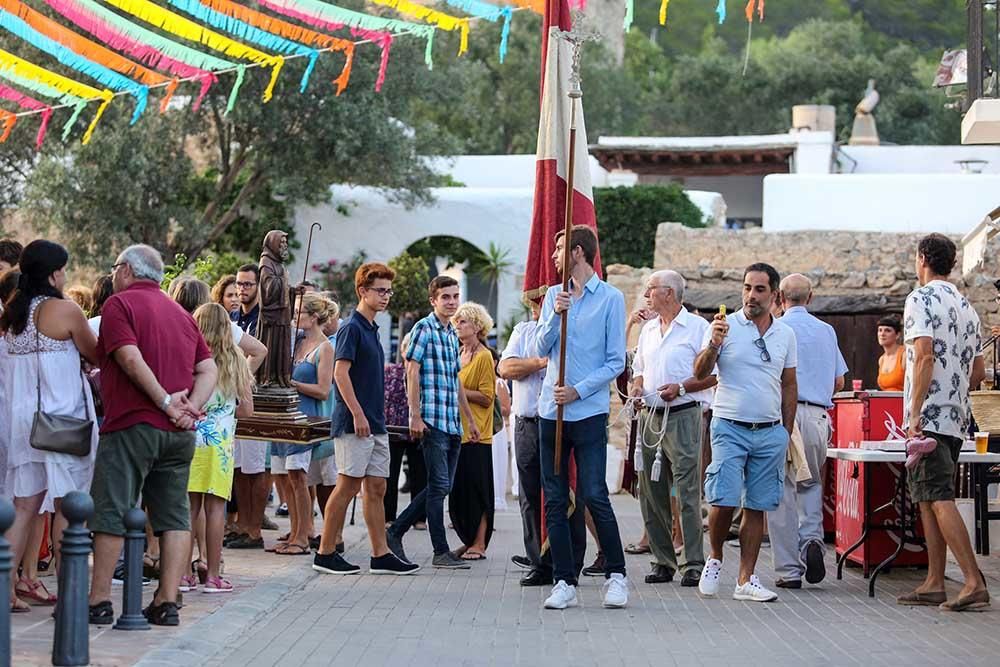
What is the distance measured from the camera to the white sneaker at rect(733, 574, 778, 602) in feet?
28.9

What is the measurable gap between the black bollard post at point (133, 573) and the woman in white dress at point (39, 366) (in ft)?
2.05

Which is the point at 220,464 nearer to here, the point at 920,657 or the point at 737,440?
the point at 737,440

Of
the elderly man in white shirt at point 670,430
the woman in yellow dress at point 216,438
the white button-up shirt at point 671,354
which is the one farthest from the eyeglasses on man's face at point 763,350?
the woman in yellow dress at point 216,438

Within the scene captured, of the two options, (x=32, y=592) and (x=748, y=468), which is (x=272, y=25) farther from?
(x=32, y=592)

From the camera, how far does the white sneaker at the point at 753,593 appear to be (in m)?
8.81

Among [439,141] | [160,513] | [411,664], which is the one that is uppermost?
[439,141]

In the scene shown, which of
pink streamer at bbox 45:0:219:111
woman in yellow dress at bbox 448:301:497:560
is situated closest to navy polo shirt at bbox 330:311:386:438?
woman in yellow dress at bbox 448:301:497:560

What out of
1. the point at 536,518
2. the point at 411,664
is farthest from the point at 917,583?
the point at 411,664

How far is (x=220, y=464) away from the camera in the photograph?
350 inches

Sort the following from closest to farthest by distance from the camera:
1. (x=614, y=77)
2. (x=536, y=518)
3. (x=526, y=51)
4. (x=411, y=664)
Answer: (x=411, y=664)
(x=536, y=518)
(x=526, y=51)
(x=614, y=77)

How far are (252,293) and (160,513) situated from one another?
398 centimetres

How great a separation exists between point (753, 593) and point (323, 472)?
372cm

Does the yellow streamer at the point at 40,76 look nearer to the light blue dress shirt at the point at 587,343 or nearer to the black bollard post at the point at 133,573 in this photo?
the light blue dress shirt at the point at 587,343

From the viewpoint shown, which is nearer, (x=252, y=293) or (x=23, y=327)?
(x=23, y=327)
